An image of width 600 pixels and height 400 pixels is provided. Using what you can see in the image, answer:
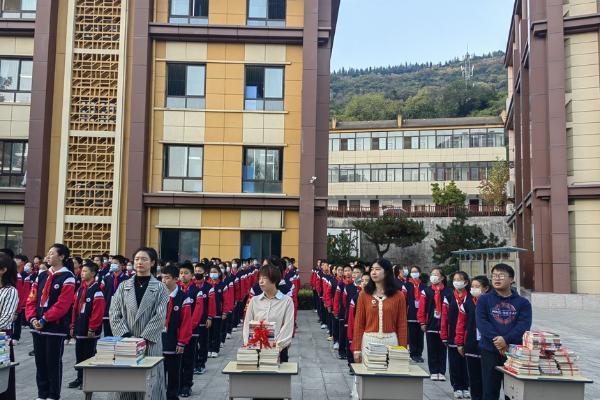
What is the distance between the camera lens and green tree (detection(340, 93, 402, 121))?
87.6m

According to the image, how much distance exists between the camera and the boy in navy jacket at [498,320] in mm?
6379

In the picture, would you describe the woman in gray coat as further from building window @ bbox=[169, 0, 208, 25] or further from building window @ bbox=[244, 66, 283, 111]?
building window @ bbox=[169, 0, 208, 25]

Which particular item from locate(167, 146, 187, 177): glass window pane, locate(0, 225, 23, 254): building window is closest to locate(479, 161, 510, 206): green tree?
locate(167, 146, 187, 177): glass window pane

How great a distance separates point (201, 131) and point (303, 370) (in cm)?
1462

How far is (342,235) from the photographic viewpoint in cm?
4094

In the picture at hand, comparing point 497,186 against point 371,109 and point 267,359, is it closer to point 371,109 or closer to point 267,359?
point 371,109

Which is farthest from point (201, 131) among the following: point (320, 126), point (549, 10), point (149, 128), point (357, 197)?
point (357, 197)

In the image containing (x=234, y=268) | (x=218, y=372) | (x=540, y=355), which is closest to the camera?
(x=540, y=355)

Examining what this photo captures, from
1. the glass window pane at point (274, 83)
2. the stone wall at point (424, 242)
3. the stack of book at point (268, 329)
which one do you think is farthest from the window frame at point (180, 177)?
the stone wall at point (424, 242)

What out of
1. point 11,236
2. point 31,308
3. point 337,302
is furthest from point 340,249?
point 31,308

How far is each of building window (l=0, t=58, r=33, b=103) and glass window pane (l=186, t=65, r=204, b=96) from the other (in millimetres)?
6287

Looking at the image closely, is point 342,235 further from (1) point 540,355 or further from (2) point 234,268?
(1) point 540,355

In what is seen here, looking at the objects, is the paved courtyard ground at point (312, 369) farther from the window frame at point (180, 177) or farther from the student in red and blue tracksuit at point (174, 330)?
the window frame at point (180, 177)

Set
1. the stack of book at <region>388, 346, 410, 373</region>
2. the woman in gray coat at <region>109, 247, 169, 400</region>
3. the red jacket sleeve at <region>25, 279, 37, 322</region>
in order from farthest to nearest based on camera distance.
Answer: the red jacket sleeve at <region>25, 279, 37, 322</region> → the woman in gray coat at <region>109, 247, 169, 400</region> → the stack of book at <region>388, 346, 410, 373</region>
